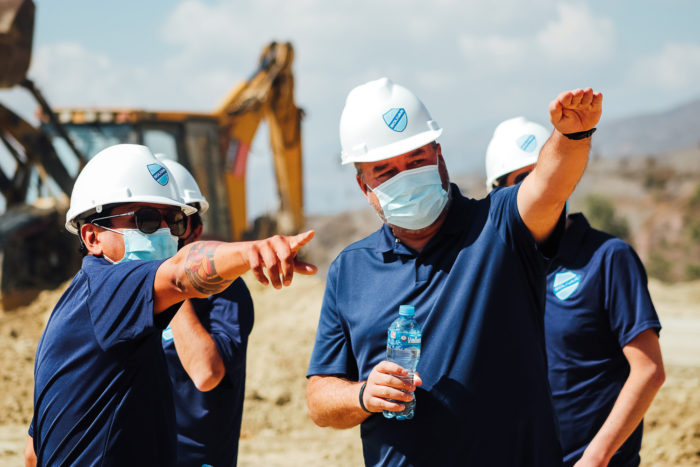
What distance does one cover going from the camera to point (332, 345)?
2.85 meters

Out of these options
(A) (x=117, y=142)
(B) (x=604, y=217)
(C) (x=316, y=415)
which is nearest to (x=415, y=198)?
(C) (x=316, y=415)

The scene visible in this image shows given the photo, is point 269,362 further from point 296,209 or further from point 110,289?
point 110,289

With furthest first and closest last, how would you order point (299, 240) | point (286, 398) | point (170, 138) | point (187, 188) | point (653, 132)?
point (653, 132), point (170, 138), point (286, 398), point (187, 188), point (299, 240)

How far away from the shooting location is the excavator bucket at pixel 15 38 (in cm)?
1228

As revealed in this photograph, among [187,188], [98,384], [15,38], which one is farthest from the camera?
[15,38]

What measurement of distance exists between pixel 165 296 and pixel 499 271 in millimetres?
1062

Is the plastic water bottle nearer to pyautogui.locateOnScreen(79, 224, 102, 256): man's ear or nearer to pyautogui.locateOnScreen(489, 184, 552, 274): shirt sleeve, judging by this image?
pyautogui.locateOnScreen(489, 184, 552, 274): shirt sleeve

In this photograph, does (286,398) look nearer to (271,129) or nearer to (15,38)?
(15,38)

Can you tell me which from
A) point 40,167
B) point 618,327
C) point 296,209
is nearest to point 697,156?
point 296,209

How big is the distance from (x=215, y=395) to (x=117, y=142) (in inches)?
473

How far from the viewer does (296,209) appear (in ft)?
58.1

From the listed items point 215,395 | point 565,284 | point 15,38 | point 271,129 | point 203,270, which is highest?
point 15,38

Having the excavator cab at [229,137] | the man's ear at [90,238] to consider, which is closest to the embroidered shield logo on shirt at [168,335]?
the man's ear at [90,238]

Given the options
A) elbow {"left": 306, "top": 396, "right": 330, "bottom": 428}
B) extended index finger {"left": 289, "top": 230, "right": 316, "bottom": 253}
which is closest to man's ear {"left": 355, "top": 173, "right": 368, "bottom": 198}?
elbow {"left": 306, "top": 396, "right": 330, "bottom": 428}
